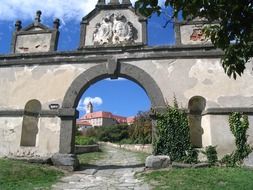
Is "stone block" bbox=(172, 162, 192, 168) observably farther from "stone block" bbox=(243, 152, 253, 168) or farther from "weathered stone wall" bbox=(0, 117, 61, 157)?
"weathered stone wall" bbox=(0, 117, 61, 157)

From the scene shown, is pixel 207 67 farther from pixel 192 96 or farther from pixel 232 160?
pixel 232 160

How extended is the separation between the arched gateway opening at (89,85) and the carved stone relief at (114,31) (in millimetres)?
961

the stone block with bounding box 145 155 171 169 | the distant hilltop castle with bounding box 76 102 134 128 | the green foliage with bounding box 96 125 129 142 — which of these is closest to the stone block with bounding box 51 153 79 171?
the stone block with bounding box 145 155 171 169

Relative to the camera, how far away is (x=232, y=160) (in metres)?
9.45

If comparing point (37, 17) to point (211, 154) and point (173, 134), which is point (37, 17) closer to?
point (173, 134)

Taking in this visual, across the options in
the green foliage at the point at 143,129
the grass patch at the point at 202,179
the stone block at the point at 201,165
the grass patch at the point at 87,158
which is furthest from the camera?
the green foliage at the point at 143,129

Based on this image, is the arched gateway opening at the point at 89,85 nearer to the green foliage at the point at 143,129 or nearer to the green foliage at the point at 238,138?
the green foliage at the point at 238,138

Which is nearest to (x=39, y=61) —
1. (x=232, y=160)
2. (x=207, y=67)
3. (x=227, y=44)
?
(x=207, y=67)

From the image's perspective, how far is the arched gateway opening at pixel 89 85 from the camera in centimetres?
1030

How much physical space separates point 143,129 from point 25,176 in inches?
639

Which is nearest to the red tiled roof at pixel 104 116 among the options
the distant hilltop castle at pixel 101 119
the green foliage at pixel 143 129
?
the distant hilltop castle at pixel 101 119

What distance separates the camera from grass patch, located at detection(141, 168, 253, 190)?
6.88 metres

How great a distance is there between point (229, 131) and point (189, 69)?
2.40 meters

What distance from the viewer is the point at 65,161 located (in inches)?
391
